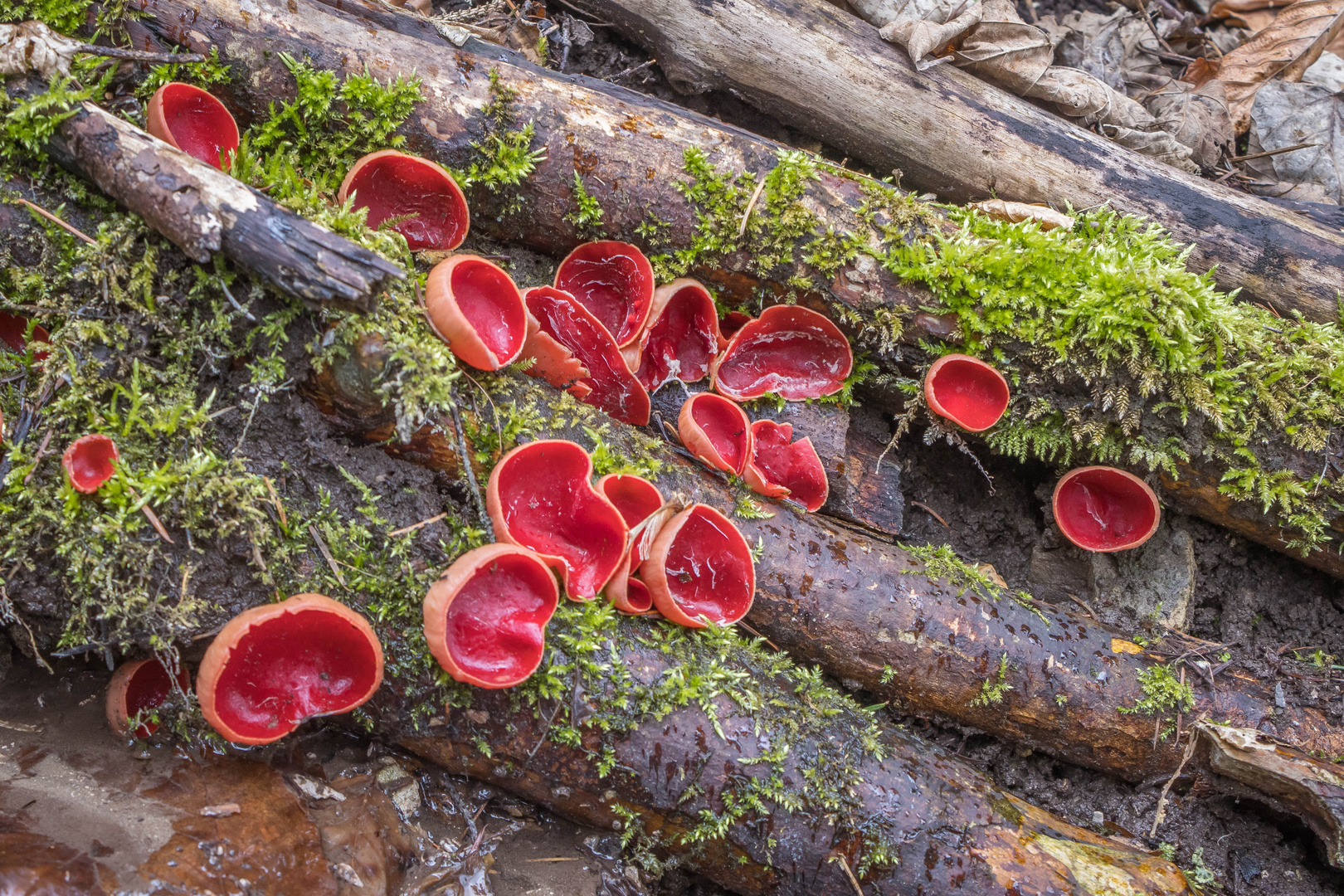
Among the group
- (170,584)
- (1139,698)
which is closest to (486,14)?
(170,584)

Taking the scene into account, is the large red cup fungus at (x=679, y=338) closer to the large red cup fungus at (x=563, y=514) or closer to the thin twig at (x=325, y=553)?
the large red cup fungus at (x=563, y=514)

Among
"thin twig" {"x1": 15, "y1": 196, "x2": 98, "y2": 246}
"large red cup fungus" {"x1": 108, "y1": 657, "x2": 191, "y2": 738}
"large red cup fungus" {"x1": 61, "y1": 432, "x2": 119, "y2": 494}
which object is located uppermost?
"thin twig" {"x1": 15, "y1": 196, "x2": 98, "y2": 246}

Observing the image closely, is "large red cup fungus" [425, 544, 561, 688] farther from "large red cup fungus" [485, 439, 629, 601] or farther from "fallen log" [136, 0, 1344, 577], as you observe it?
"fallen log" [136, 0, 1344, 577]

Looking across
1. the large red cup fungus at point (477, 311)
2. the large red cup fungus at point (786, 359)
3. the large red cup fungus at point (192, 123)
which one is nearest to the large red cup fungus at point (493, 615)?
the large red cup fungus at point (477, 311)

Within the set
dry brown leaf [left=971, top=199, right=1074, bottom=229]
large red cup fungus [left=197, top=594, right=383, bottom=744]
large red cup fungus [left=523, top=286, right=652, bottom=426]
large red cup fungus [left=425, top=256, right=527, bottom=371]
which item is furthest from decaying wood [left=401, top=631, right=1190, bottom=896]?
dry brown leaf [left=971, top=199, right=1074, bottom=229]

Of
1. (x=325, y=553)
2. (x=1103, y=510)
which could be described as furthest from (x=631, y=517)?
(x=1103, y=510)
